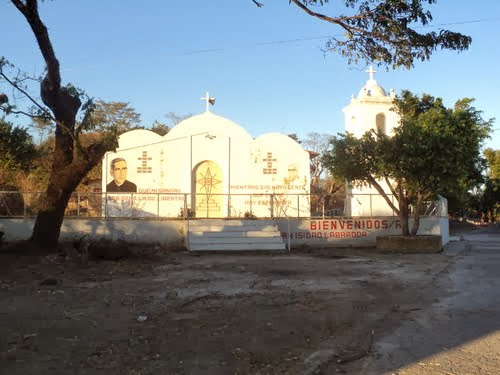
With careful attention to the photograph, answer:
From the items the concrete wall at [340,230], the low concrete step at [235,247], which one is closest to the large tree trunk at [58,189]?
the low concrete step at [235,247]

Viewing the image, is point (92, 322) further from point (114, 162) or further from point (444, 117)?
point (114, 162)

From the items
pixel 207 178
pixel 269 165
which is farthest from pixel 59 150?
pixel 269 165

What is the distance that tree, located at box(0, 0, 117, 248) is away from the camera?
11680 mm

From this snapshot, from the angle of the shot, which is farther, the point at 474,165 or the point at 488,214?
the point at 488,214

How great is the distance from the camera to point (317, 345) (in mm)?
5543

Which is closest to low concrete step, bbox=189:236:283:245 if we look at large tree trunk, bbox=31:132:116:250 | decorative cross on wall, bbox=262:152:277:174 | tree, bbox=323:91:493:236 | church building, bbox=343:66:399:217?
tree, bbox=323:91:493:236

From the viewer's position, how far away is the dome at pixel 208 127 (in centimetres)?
2284

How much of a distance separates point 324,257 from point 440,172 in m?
4.61

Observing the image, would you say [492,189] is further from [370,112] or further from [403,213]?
[403,213]

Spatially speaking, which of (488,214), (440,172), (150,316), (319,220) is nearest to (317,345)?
(150,316)

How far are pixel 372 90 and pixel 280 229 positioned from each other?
12854mm

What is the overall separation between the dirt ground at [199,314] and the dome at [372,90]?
53.4ft

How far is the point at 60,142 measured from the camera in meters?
12.4

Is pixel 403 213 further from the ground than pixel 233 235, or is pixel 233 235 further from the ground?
pixel 403 213
